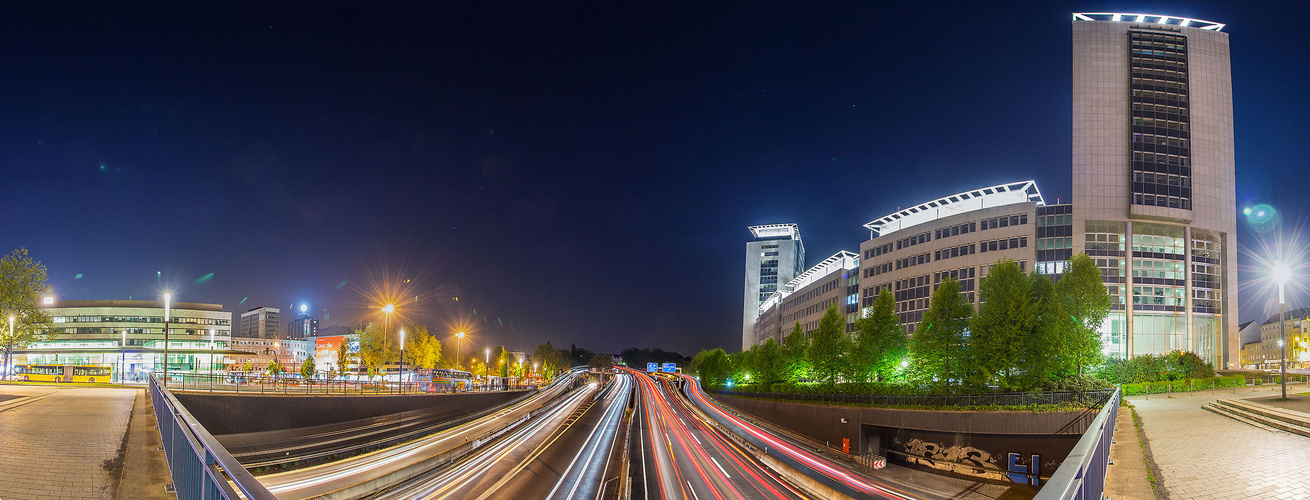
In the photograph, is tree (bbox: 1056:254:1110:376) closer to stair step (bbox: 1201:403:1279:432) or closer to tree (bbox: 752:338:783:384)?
stair step (bbox: 1201:403:1279:432)

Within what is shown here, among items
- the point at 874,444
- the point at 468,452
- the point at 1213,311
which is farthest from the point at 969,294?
the point at 468,452

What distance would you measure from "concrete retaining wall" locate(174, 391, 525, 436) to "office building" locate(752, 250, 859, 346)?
52.6 m

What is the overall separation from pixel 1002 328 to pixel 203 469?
38.9 meters

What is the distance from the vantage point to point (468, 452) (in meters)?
38.2

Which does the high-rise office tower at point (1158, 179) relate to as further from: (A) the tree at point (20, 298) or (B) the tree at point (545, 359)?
(B) the tree at point (545, 359)

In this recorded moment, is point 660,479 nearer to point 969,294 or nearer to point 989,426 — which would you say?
point 989,426

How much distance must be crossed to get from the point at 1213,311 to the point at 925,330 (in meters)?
57.3

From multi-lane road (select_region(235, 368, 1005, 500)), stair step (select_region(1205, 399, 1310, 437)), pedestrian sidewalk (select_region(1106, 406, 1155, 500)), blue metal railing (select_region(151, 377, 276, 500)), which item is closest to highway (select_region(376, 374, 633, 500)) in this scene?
multi-lane road (select_region(235, 368, 1005, 500))

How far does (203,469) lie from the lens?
625 centimetres

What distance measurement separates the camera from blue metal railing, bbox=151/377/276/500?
5340 millimetres

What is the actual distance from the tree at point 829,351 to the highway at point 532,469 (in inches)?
734

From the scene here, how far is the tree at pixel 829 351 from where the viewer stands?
55594 mm

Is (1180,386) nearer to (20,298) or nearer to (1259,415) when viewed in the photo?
(1259,415)

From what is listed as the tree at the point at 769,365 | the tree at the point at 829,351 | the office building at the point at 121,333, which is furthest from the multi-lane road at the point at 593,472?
the office building at the point at 121,333
